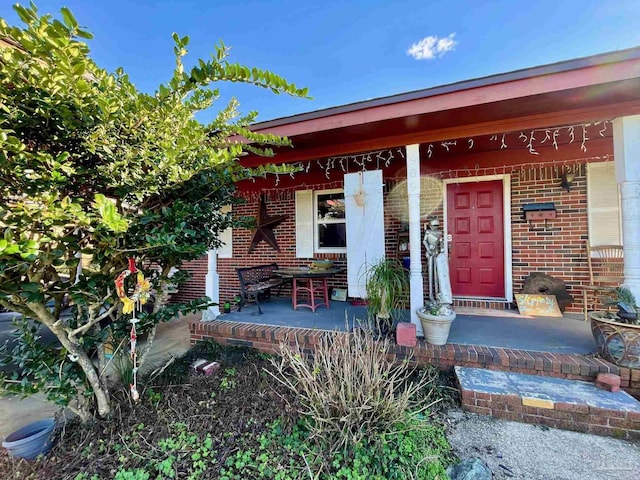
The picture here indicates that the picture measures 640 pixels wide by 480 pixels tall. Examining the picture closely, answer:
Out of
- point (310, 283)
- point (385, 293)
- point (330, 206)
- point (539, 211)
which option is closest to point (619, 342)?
point (385, 293)

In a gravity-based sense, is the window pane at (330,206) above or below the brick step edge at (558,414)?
above

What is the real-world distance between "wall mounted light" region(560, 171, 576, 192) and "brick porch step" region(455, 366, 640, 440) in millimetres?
2807

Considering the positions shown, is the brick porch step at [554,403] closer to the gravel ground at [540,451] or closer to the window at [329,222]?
the gravel ground at [540,451]

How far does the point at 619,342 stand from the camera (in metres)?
2.23

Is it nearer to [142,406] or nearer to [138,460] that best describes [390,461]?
[138,460]

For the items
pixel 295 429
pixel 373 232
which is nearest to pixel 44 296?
pixel 295 429

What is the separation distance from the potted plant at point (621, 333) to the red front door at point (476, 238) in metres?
1.78

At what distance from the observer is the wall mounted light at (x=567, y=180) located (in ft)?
12.6

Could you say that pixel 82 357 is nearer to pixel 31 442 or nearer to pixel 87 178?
pixel 31 442

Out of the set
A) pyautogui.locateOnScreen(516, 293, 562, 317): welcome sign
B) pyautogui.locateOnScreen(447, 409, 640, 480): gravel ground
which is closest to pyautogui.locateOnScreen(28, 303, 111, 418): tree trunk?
pyautogui.locateOnScreen(447, 409, 640, 480): gravel ground

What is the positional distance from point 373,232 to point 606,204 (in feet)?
10.4

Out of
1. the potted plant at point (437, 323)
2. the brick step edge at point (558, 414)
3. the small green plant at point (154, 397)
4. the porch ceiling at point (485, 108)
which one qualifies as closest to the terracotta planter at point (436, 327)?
the potted plant at point (437, 323)

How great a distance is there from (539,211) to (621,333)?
2.20 metres

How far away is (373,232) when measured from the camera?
345cm
